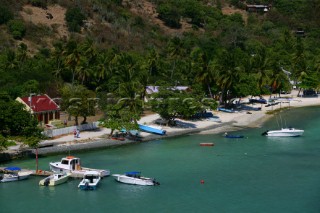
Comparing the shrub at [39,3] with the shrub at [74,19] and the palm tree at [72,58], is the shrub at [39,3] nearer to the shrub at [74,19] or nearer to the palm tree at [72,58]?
the shrub at [74,19]

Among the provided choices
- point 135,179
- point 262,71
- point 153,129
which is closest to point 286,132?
point 153,129

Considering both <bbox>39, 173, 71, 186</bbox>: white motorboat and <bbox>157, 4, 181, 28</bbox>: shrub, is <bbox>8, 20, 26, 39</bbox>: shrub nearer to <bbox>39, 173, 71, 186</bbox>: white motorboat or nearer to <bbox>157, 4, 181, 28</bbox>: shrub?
<bbox>157, 4, 181, 28</bbox>: shrub

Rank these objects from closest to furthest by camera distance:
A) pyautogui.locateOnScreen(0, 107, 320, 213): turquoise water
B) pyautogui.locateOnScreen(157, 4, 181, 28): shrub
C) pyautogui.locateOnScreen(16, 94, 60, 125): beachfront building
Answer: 1. pyautogui.locateOnScreen(0, 107, 320, 213): turquoise water
2. pyautogui.locateOnScreen(16, 94, 60, 125): beachfront building
3. pyautogui.locateOnScreen(157, 4, 181, 28): shrub

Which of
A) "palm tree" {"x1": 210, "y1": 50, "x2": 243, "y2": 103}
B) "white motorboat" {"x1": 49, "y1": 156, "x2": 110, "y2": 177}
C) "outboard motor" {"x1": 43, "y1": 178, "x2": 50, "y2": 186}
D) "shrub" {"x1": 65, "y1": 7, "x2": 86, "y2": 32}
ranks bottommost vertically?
"outboard motor" {"x1": 43, "y1": 178, "x2": 50, "y2": 186}

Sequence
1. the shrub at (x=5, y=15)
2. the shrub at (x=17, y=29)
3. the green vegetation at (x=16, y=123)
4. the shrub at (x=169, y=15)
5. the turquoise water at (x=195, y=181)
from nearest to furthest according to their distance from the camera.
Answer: the turquoise water at (x=195, y=181), the green vegetation at (x=16, y=123), the shrub at (x=17, y=29), the shrub at (x=5, y=15), the shrub at (x=169, y=15)

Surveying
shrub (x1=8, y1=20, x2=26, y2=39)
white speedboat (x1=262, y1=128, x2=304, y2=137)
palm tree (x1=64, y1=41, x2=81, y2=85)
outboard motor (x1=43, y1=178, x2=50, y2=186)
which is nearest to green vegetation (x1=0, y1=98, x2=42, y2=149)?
outboard motor (x1=43, y1=178, x2=50, y2=186)

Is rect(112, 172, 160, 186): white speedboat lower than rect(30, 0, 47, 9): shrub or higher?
lower

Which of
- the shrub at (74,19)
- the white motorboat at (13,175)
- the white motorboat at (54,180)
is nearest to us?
the white motorboat at (54,180)

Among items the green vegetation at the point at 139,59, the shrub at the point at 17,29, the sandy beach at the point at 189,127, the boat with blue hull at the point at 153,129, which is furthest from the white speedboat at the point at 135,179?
the shrub at the point at 17,29
